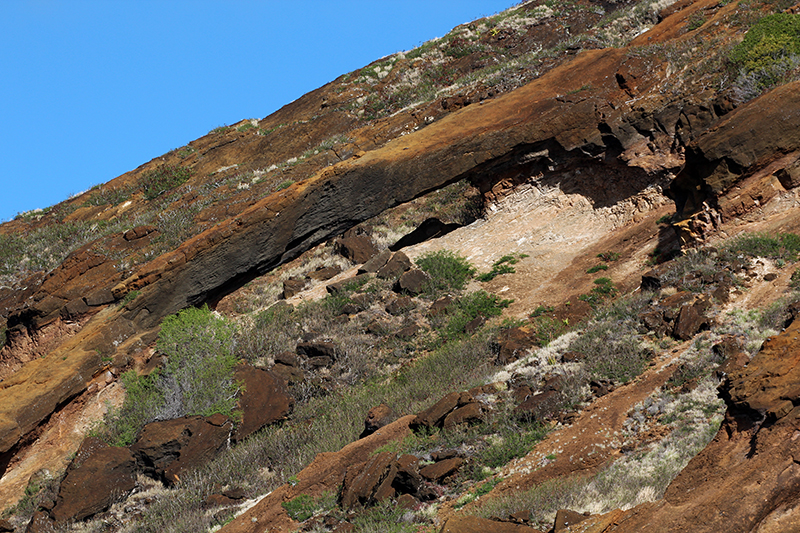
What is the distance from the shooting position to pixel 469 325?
47.3 ft

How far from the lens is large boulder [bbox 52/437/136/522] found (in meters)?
10.8

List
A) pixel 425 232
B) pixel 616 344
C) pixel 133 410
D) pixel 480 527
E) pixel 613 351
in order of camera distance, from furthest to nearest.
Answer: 1. pixel 425 232
2. pixel 133 410
3. pixel 616 344
4. pixel 613 351
5. pixel 480 527

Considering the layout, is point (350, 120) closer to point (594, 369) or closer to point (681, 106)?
point (681, 106)

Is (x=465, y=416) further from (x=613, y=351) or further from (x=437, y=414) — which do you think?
(x=613, y=351)

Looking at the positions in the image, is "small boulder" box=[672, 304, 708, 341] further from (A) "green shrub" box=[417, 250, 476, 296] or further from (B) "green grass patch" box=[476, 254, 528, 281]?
(A) "green shrub" box=[417, 250, 476, 296]

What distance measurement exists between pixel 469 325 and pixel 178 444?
21.0ft

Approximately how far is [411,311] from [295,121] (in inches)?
656

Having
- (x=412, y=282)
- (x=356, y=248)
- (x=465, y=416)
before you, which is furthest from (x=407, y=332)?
(x=465, y=416)

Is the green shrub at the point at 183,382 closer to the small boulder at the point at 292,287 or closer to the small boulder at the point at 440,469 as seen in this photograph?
the small boulder at the point at 292,287

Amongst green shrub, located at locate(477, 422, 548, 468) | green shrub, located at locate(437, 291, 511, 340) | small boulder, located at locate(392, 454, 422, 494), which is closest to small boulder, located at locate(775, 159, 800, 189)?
green shrub, located at locate(437, 291, 511, 340)

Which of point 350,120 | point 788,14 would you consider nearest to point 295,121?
point 350,120

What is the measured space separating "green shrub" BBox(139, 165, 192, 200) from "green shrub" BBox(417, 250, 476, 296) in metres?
13.3

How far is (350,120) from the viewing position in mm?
28078

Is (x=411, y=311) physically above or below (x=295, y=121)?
below
